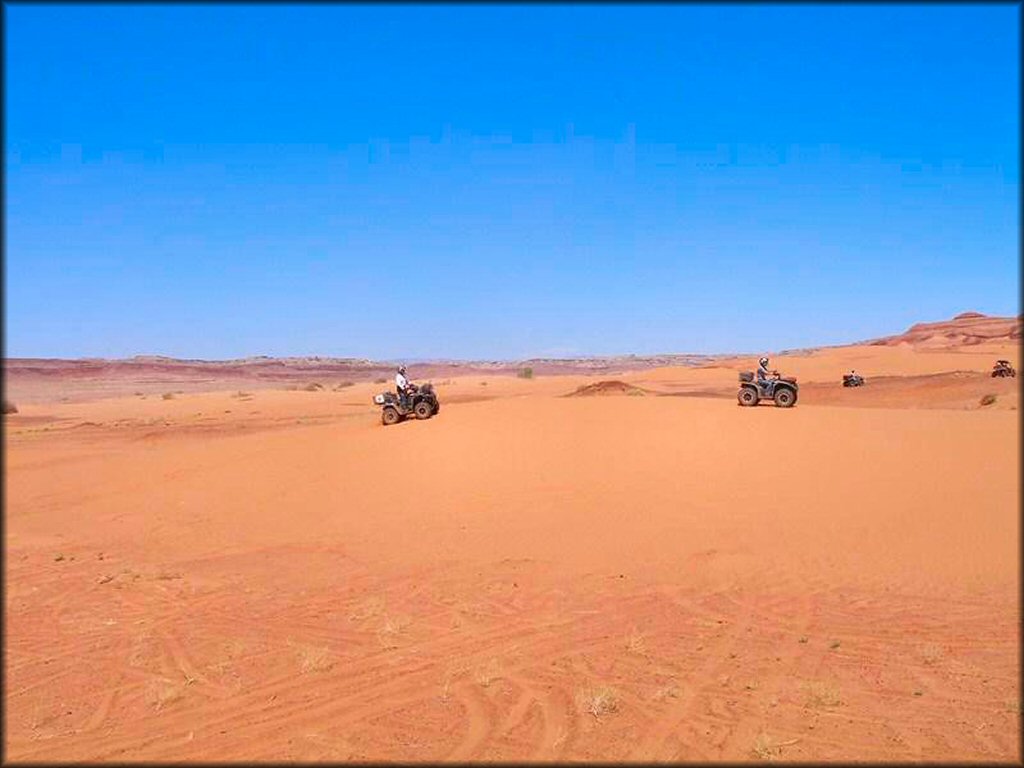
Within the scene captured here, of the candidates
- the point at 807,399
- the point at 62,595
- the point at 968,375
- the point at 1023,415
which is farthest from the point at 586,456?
the point at 968,375

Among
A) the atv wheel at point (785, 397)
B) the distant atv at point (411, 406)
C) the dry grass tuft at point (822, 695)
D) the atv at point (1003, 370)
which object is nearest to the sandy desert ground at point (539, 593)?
the dry grass tuft at point (822, 695)

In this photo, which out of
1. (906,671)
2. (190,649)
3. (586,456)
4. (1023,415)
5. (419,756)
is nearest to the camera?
(1023,415)

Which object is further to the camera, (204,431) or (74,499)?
(204,431)

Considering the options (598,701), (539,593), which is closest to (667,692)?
(598,701)

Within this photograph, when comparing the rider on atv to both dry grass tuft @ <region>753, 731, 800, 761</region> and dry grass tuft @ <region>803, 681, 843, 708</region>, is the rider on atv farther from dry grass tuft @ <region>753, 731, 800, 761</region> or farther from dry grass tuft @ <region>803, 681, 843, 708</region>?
dry grass tuft @ <region>753, 731, 800, 761</region>

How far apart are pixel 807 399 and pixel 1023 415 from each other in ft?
104

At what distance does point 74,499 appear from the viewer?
56.5ft

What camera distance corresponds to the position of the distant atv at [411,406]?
22.7 meters

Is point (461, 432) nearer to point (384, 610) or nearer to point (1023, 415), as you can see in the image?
point (384, 610)

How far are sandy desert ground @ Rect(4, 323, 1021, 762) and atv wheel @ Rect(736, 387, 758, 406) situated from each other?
1633 mm

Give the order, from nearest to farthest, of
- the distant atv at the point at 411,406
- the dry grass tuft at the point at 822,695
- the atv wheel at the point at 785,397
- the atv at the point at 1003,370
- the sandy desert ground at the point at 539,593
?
the sandy desert ground at the point at 539,593 → the dry grass tuft at the point at 822,695 → the atv wheel at the point at 785,397 → the distant atv at the point at 411,406 → the atv at the point at 1003,370

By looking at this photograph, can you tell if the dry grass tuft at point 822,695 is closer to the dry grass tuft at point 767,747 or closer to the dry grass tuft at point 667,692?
the dry grass tuft at point 767,747

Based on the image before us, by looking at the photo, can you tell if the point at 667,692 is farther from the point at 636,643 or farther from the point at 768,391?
the point at 768,391

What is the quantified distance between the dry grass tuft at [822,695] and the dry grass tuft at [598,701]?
146 centimetres
